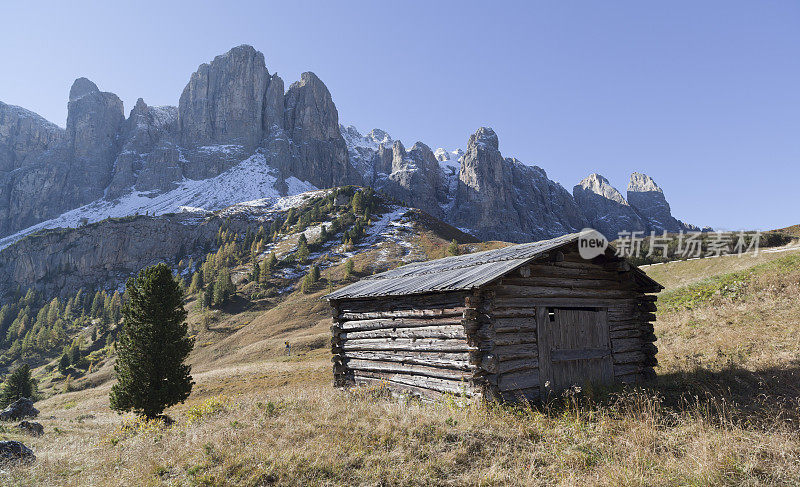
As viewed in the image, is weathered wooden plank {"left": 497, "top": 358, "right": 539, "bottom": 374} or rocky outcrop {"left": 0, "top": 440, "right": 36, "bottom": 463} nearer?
rocky outcrop {"left": 0, "top": 440, "right": 36, "bottom": 463}

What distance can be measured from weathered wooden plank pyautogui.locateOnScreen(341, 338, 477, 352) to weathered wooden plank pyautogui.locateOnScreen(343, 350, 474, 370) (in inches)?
5.5

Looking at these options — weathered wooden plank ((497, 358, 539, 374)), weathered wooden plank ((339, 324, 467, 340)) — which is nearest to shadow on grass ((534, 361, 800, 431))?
weathered wooden plank ((497, 358, 539, 374))

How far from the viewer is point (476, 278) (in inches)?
386

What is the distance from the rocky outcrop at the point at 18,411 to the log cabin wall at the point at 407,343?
1880cm

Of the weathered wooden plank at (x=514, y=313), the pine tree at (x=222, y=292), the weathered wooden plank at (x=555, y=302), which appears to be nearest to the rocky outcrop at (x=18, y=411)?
the weathered wooden plank at (x=514, y=313)

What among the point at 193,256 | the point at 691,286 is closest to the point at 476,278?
the point at 691,286

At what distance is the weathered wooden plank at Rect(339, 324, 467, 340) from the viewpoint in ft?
33.4

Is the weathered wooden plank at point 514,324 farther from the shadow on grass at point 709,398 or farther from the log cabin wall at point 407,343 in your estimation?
the shadow on grass at point 709,398

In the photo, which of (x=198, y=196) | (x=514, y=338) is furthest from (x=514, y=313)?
(x=198, y=196)

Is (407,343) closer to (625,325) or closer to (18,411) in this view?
(625,325)

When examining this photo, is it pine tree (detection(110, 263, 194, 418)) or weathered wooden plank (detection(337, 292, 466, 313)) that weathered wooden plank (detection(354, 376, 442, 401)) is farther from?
pine tree (detection(110, 263, 194, 418))

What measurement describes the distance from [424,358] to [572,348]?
415 cm

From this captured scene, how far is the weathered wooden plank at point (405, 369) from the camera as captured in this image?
10.2 meters

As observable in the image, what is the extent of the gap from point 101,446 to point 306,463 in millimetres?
6539
